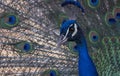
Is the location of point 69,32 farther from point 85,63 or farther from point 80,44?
point 85,63

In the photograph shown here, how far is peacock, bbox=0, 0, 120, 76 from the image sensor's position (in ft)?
13.2

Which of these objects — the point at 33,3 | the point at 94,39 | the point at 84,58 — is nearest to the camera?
the point at 84,58

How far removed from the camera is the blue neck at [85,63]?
304cm

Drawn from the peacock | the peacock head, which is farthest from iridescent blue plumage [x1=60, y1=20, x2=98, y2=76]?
the peacock

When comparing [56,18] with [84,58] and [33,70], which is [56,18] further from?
[84,58]

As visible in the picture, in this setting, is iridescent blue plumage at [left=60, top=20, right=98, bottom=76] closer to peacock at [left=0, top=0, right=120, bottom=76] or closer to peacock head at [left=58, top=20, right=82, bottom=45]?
peacock head at [left=58, top=20, right=82, bottom=45]

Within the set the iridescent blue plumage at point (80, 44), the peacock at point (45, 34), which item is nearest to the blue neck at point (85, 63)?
the iridescent blue plumage at point (80, 44)

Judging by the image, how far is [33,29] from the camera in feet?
13.5

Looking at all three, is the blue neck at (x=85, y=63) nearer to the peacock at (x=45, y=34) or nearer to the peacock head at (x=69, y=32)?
the peacock head at (x=69, y=32)

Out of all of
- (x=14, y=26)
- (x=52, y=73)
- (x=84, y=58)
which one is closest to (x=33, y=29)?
(x=14, y=26)

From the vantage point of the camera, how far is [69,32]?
9.50 ft

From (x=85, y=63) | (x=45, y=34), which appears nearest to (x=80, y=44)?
(x=85, y=63)

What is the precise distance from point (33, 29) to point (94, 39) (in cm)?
57

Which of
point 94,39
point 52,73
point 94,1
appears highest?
point 94,1
